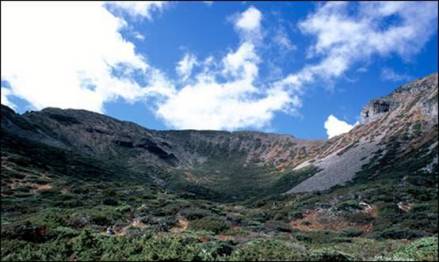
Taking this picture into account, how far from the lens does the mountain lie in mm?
33062

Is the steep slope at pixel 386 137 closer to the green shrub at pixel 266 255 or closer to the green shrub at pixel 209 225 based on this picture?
the green shrub at pixel 209 225

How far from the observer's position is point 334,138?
5896 inches

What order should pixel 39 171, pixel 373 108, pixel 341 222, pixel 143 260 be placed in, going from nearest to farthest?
pixel 143 260 < pixel 341 222 < pixel 39 171 < pixel 373 108

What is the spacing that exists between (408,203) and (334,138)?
329 ft

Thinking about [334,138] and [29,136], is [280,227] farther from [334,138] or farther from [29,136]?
[334,138]

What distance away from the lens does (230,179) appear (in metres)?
148

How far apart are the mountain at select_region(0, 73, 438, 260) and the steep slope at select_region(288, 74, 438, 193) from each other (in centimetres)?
44

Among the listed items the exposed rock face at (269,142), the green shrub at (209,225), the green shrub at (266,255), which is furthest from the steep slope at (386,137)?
the green shrub at (266,255)

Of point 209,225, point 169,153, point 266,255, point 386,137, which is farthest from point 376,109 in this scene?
point 266,255

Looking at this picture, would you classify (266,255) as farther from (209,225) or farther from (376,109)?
(376,109)

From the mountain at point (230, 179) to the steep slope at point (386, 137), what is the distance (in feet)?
1.46

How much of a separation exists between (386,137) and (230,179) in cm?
5267

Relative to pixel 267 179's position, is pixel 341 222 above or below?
below

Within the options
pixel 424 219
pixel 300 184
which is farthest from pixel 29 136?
pixel 424 219
